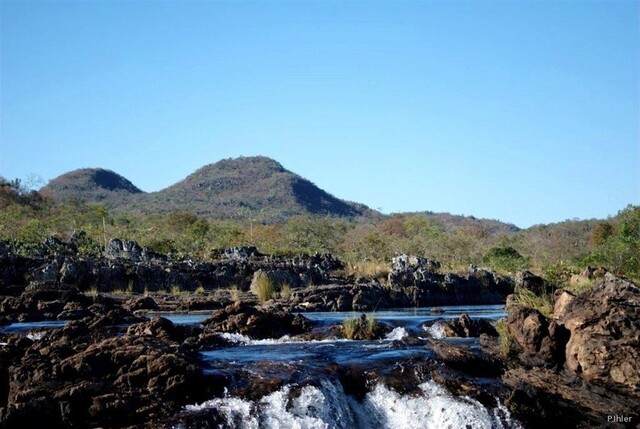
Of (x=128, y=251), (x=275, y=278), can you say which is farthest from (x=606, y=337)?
(x=128, y=251)

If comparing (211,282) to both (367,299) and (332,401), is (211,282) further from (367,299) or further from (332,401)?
(332,401)

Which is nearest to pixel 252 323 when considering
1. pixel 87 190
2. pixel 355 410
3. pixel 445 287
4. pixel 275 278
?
pixel 355 410

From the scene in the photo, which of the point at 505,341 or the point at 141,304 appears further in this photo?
the point at 141,304

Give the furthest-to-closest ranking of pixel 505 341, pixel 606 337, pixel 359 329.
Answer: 1. pixel 359 329
2. pixel 505 341
3. pixel 606 337

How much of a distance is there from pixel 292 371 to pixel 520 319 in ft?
17.7

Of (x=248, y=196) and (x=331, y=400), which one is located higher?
(x=248, y=196)

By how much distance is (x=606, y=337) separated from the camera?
14461 millimetres

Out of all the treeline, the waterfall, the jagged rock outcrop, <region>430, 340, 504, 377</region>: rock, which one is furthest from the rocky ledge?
the treeline

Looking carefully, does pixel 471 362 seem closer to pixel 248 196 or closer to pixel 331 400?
pixel 331 400

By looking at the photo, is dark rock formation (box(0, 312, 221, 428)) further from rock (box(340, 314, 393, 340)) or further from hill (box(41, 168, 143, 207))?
hill (box(41, 168, 143, 207))

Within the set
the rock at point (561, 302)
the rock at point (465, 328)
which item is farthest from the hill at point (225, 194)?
the rock at point (561, 302)

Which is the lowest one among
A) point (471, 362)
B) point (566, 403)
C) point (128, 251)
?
point (566, 403)

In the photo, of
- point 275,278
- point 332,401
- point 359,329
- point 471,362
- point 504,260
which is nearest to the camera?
point 332,401

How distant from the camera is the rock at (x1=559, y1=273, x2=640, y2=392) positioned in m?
14.1
